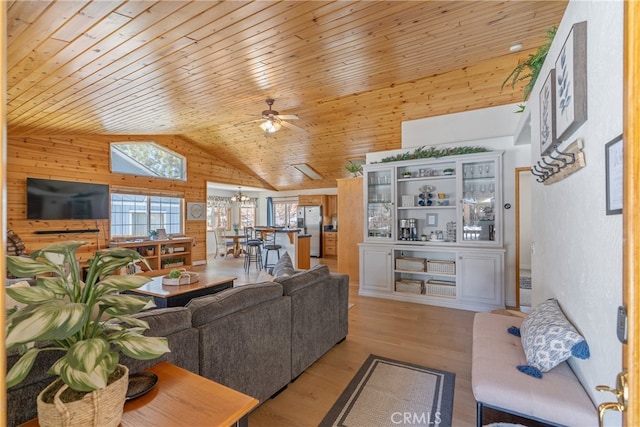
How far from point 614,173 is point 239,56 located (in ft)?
8.91

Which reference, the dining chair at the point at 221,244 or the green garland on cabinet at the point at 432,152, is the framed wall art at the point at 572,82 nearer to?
the green garland on cabinet at the point at 432,152

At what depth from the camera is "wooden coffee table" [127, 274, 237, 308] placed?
329 centimetres

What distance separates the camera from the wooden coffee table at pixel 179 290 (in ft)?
10.8

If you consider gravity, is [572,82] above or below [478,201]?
above

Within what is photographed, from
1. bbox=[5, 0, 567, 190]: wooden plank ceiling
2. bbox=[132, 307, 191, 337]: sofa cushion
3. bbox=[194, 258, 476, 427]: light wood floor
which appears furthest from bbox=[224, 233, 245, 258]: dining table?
bbox=[132, 307, 191, 337]: sofa cushion

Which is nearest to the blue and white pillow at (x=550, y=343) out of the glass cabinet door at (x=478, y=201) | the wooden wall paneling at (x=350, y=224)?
the glass cabinet door at (x=478, y=201)

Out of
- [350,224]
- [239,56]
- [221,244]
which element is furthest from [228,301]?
[221,244]

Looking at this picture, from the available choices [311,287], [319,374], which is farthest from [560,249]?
[319,374]

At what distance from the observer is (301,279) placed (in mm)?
2576

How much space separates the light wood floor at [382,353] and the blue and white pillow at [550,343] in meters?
0.61

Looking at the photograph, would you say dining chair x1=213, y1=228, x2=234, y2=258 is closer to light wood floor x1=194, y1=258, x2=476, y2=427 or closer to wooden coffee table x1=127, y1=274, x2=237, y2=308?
wooden coffee table x1=127, y1=274, x2=237, y2=308

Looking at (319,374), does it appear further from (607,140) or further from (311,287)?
(607,140)

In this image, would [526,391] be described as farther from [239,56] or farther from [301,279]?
[239,56]

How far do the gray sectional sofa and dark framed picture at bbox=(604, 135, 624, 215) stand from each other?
6.39 ft
